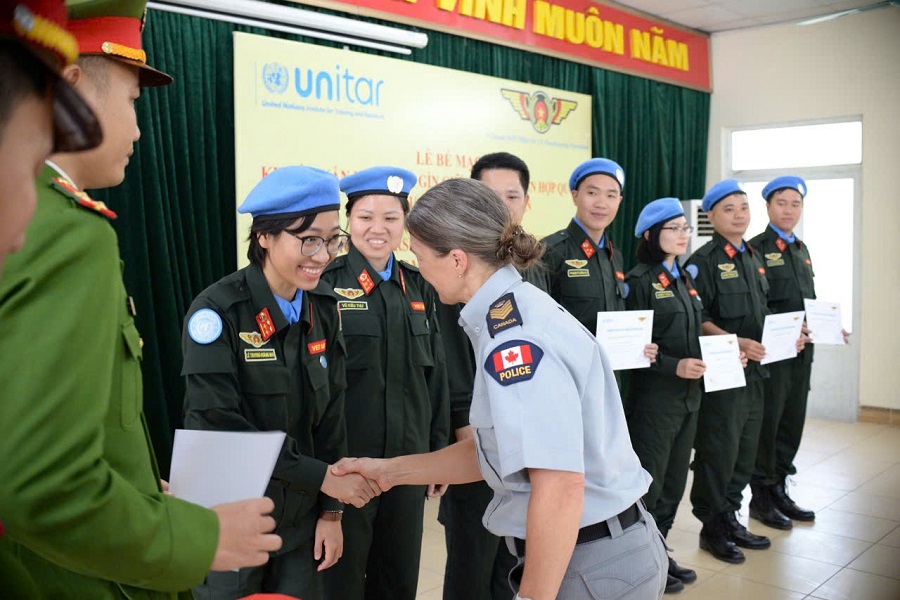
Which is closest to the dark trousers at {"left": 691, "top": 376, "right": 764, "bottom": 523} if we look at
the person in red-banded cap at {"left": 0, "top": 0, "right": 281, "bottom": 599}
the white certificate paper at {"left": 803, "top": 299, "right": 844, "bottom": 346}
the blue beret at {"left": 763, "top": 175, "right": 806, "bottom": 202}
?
the white certificate paper at {"left": 803, "top": 299, "right": 844, "bottom": 346}

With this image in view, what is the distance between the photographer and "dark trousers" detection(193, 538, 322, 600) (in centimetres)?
182

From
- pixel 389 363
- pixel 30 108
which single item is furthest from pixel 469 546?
pixel 30 108

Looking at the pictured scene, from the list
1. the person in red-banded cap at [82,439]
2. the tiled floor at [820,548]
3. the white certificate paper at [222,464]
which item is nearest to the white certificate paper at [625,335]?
the tiled floor at [820,548]

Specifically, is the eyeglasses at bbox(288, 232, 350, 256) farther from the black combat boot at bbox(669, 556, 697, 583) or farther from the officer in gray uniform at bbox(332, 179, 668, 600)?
the black combat boot at bbox(669, 556, 697, 583)

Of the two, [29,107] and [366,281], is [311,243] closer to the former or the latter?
[366,281]

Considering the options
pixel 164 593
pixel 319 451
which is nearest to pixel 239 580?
pixel 319 451

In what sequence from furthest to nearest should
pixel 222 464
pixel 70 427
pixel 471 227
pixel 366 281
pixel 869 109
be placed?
pixel 869 109
pixel 366 281
pixel 471 227
pixel 222 464
pixel 70 427

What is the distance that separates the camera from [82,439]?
85 cm

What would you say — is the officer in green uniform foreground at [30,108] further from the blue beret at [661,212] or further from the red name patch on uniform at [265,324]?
the blue beret at [661,212]

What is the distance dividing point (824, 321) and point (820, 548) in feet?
4.24

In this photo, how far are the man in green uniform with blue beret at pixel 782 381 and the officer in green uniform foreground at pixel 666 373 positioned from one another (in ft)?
3.15

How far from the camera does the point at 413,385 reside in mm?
2521

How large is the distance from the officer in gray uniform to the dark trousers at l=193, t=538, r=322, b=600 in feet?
1.81

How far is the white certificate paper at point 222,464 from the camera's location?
3.89ft
